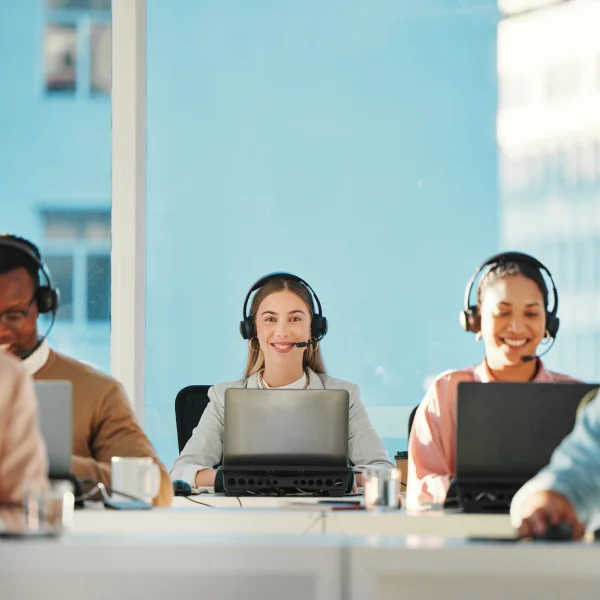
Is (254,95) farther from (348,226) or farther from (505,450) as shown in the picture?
(505,450)

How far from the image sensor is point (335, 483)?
2877 millimetres

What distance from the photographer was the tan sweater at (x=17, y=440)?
66.8 inches

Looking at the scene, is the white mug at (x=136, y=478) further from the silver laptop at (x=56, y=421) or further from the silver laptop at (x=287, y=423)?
the silver laptop at (x=287, y=423)

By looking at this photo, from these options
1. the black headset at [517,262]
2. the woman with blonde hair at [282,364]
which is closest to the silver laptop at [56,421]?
the woman with blonde hair at [282,364]

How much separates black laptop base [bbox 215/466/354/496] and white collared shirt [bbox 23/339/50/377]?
1.76ft

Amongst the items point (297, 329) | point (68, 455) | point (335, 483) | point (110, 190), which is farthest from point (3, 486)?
point (110, 190)

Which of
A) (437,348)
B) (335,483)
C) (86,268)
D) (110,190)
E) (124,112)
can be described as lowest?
(335,483)

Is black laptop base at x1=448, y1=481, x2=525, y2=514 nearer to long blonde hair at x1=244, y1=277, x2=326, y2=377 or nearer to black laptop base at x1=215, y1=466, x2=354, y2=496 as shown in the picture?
black laptop base at x1=215, y1=466, x2=354, y2=496

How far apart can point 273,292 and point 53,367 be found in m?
0.94

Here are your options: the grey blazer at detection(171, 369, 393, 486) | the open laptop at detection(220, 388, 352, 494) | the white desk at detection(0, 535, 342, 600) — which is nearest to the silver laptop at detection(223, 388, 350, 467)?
the open laptop at detection(220, 388, 352, 494)

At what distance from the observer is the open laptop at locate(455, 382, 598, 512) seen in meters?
2.34

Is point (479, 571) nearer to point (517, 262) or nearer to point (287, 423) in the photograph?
point (287, 423)

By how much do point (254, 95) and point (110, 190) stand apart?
3.17 ft

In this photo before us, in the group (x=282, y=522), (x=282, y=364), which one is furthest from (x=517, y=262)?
(x=282, y=522)
